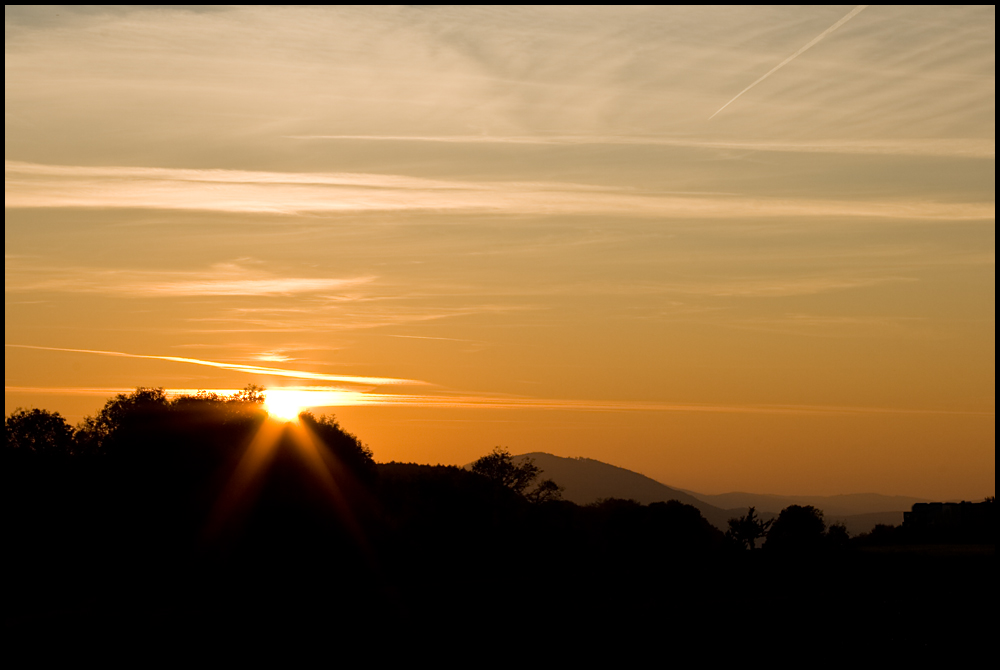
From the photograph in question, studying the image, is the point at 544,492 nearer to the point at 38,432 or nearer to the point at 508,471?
the point at 508,471

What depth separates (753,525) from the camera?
169250 mm

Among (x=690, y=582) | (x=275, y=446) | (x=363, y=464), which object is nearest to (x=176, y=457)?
(x=275, y=446)

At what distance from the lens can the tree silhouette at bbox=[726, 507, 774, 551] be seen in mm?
163375

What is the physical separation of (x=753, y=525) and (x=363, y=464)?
286 feet

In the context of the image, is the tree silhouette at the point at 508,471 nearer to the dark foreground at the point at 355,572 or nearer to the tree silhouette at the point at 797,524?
the dark foreground at the point at 355,572

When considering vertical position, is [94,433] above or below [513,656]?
above

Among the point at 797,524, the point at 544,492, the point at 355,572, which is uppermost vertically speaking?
the point at 544,492

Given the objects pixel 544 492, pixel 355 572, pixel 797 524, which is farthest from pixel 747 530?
pixel 355 572

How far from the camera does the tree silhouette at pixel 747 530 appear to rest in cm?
16338

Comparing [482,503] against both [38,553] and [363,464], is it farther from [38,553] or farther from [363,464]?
[38,553]

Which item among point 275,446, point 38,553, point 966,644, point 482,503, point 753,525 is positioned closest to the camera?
point 966,644

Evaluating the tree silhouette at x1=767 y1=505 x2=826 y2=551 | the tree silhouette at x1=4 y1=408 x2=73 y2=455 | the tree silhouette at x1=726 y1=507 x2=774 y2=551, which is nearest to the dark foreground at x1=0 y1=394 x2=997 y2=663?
the tree silhouette at x1=4 y1=408 x2=73 y2=455

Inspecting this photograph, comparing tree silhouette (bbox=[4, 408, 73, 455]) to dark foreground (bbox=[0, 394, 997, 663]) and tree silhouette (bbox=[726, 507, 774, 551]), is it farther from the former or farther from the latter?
tree silhouette (bbox=[726, 507, 774, 551])

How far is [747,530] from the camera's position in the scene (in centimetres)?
16600
